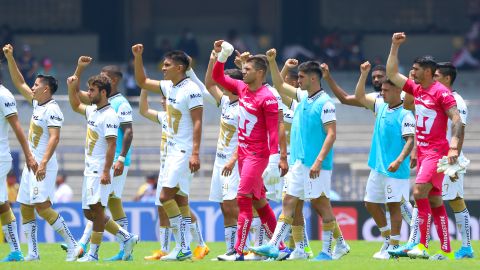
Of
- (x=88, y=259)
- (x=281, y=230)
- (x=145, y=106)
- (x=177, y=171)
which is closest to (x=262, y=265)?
(x=281, y=230)

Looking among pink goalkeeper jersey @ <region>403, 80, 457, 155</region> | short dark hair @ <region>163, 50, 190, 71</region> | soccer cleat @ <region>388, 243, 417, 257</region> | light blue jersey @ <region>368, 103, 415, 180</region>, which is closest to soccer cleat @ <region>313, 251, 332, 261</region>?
soccer cleat @ <region>388, 243, 417, 257</region>

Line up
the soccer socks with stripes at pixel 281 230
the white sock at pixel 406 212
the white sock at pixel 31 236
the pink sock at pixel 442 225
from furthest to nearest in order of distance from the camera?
the white sock at pixel 406 212
the white sock at pixel 31 236
the pink sock at pixel 442 225
the soccer socks with stripes at pixel 281 230

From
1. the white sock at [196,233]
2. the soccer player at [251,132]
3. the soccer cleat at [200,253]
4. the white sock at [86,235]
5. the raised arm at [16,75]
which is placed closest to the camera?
the soccer player at [251,132]

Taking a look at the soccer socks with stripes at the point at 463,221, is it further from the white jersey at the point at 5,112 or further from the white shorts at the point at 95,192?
the white jersey at the point at 5,112

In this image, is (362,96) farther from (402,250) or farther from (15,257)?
(15,257)

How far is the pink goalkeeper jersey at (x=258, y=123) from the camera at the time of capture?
16938mm

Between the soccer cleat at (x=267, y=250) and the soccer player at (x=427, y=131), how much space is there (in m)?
1.65

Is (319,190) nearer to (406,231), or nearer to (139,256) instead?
(139,256)

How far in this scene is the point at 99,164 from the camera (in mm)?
Answer: 17812

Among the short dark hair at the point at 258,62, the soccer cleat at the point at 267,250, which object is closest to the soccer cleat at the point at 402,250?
the soccer cleat at the point at 267,250

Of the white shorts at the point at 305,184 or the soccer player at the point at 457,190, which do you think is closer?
the white shorts at the point at 305,184

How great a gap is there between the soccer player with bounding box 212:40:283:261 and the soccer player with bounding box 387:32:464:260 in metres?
1.59

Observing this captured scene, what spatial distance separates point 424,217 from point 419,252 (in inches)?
16.9

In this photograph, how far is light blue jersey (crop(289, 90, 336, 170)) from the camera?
17.2m
